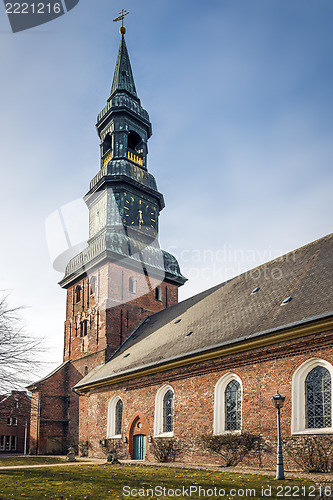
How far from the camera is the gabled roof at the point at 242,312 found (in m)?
16.6

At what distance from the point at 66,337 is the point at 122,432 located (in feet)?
39.3

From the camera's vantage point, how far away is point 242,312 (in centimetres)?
1989

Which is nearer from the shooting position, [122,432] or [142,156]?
[122,432]

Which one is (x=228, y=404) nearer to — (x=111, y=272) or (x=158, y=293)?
(x=111, y=272)

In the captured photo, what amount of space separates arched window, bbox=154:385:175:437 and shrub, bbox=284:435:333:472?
661cm

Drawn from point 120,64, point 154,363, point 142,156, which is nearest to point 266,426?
point 154,363

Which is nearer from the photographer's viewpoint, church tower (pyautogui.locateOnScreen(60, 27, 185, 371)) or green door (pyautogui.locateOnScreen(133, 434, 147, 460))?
green door (pyautogui.locateOnScreen(133, 434, 147, 460))

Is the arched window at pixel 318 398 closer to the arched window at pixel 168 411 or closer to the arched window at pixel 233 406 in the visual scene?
the arched window at pixel 233 406

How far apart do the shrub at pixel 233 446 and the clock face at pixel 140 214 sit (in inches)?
708

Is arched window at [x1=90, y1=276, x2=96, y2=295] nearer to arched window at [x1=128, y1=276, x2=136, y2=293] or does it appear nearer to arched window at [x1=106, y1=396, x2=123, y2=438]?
arched window at [x1=128, y1=276, x2=136, y2=293]

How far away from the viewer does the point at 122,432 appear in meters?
22.8

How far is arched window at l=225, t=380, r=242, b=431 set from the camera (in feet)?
56.1

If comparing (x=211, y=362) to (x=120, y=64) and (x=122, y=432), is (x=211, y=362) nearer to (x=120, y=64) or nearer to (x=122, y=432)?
(x=122, y=432)

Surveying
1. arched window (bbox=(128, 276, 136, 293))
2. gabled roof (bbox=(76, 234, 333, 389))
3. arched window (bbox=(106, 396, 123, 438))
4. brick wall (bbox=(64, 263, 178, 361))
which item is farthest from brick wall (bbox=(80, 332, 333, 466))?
arched window (bbox=(128, 276, 136, 293))
